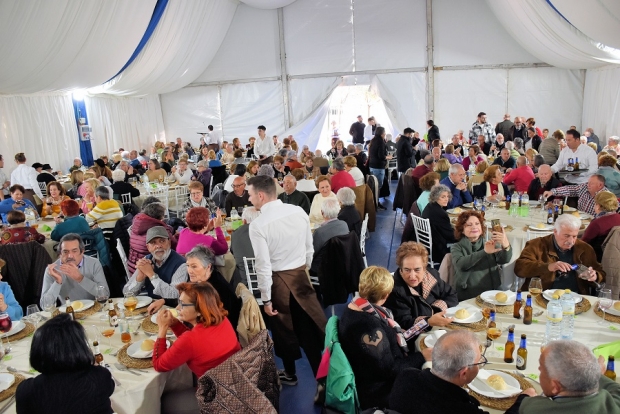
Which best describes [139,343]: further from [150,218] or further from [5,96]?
[5,96]

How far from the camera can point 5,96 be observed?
10.5 m

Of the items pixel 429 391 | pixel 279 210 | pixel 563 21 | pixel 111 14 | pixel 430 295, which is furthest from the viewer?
pixel 563 21

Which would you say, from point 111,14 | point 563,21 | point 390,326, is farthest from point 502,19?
point 390,326

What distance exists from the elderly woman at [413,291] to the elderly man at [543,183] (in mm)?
3568

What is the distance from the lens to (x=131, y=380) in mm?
2697

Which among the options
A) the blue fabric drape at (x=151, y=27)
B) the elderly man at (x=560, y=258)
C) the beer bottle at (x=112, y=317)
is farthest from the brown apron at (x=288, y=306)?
the blue fabric drape at (x=151, y=27)

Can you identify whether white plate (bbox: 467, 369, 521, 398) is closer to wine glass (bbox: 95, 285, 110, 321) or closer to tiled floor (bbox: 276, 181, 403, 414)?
tiled floor (bbox: 276, 181, 403, 414)

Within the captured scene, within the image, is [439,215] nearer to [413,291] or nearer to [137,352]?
[413,291]

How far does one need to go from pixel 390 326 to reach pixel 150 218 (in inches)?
114

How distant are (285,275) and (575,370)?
221 cm

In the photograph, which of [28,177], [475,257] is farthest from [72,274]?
[28,177]

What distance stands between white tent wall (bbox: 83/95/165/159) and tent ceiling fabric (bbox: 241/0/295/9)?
451cm

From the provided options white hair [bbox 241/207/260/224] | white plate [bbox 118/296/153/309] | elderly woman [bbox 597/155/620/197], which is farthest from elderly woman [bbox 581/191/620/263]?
white plate [bbox 118/296/153/309]

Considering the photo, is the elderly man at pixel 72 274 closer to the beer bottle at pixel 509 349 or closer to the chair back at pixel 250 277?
the chair back at pixel 250 277
